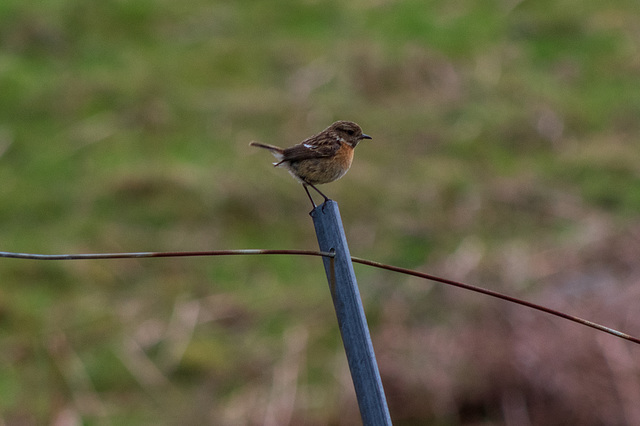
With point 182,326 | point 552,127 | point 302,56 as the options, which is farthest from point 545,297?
point 302,56

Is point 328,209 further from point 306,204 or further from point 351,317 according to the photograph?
point 306,204

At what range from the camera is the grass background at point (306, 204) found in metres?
7.58

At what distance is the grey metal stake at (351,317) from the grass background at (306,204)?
393cm

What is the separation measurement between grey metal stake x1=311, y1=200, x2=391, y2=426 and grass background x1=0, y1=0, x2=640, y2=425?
12.9 feet

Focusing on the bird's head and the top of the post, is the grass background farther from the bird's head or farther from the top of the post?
the top of the post

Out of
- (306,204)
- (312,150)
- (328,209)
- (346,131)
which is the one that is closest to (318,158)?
(312,150)

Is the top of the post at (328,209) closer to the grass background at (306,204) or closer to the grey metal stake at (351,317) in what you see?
the grey metal stake at (351,317)

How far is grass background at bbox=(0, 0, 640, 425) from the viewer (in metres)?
7.58

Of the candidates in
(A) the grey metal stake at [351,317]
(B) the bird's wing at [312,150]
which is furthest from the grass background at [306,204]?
(A) the grey metal stake at [351,317]

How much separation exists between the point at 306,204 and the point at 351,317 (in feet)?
25.1

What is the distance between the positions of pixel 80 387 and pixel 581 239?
552cm

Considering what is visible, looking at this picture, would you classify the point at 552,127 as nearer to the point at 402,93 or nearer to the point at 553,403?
the point at 402,93

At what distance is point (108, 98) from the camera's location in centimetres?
1266

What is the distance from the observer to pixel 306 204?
11062 millimetres
